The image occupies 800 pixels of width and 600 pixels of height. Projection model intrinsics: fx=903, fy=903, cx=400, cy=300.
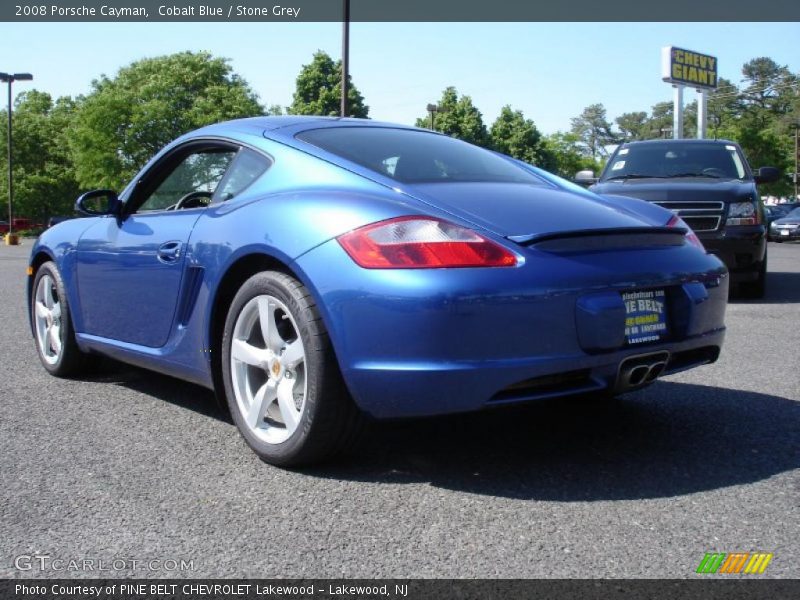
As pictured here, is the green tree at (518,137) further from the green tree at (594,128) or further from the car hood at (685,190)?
the green tree at (594,128)

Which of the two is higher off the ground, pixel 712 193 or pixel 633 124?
pixel 633 124

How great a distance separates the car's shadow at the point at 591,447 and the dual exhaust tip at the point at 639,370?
1.01 feet

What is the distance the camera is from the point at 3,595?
7.29 feet

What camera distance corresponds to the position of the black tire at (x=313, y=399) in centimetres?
308

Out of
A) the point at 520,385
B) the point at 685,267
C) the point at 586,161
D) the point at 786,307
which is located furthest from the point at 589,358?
the point at 586,161

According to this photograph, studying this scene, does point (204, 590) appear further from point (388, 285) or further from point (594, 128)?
point (594, 128)

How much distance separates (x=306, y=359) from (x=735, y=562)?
4.90ft

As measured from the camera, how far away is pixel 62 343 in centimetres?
494

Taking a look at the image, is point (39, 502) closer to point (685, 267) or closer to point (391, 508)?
point (391, 508)

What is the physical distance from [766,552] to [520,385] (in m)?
0.88

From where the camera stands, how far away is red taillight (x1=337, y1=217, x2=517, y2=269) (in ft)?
9.53

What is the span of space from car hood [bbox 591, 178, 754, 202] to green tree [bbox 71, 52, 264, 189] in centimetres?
4615

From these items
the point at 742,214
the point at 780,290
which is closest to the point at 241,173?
the point at 742,214

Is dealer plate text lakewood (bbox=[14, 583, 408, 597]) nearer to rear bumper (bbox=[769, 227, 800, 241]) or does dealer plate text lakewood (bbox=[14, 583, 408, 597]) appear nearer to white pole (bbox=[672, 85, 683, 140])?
rear bumper (bbox=[769, 227, 800, 241])
